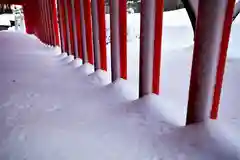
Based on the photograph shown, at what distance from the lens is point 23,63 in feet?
9.85

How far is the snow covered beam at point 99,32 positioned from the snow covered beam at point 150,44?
0.81 metres

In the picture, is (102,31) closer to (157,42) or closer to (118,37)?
(118,37)

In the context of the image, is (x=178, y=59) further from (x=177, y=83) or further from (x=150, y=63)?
(x=150, y=63)

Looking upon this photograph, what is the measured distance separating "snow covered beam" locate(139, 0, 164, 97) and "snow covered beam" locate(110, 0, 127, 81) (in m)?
0.37

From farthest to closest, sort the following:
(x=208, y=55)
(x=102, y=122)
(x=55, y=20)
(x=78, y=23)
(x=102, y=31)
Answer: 1. (x=55, y=20)
2. (x=78, y=23)
3. (x=102, y=31)
4. (x=102, y=122)
5. (x=208, y=55)

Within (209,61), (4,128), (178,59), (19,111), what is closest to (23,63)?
(19,111)

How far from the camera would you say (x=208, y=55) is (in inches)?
45.6

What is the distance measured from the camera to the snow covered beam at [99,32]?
2.32 meters

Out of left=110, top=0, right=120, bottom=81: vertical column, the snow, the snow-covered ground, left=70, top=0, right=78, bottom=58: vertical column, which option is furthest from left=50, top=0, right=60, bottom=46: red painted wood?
the snow

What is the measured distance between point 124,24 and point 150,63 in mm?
483

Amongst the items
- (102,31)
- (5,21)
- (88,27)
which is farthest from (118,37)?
(5,21)

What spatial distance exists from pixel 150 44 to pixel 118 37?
0.47 m

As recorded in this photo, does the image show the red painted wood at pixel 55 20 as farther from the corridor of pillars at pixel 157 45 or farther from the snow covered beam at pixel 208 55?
the snow covered beam at pixel 208 55

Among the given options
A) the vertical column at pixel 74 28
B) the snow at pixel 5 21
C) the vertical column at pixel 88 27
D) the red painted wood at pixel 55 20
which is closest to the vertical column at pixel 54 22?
the red painted wood at pixel 55 20
